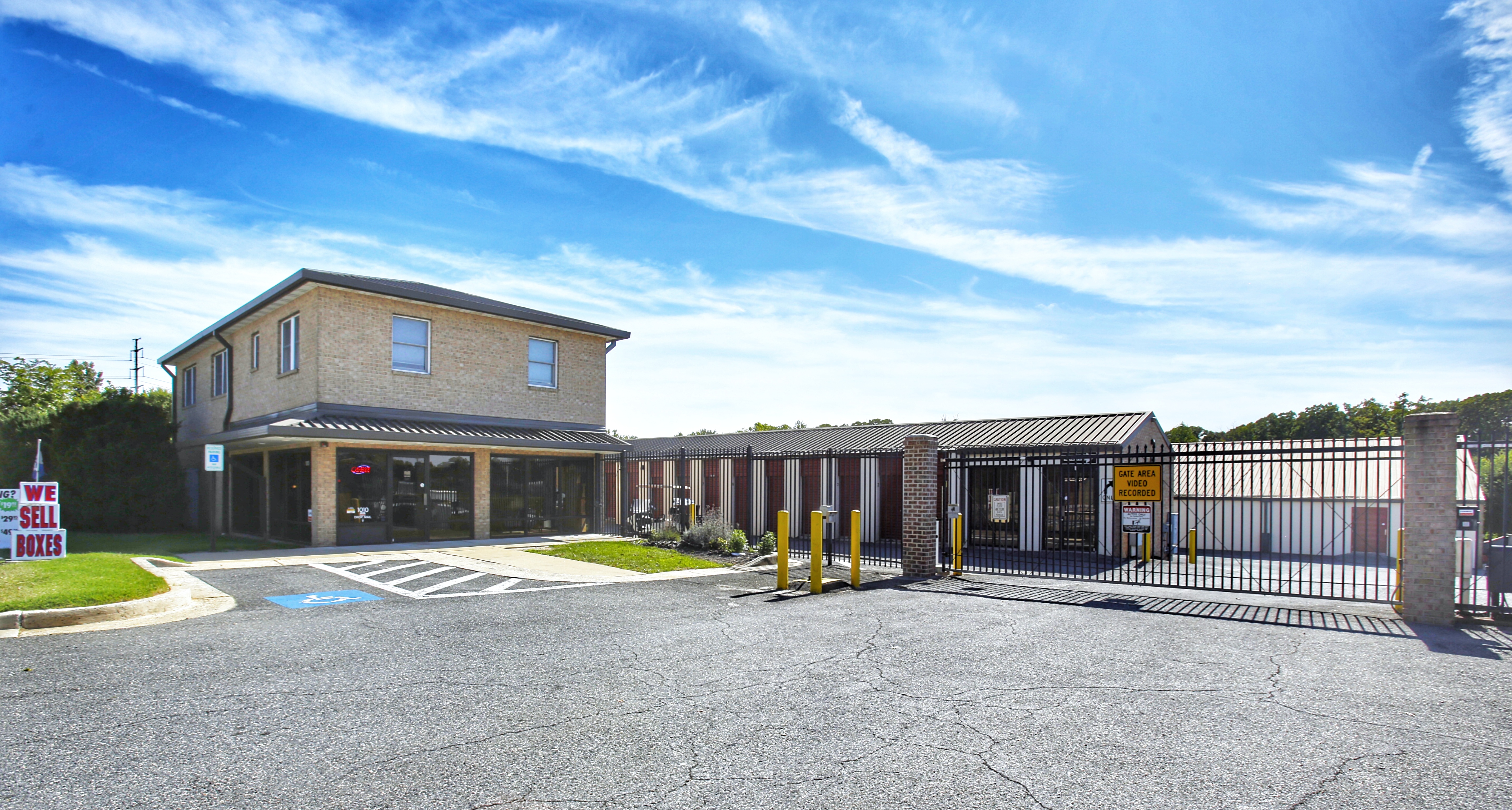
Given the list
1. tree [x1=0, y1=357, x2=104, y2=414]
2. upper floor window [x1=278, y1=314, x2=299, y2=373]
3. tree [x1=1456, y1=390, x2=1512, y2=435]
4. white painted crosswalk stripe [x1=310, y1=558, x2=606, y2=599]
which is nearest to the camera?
white painted crosswalk stripe [x1=310, y1=558, x2=606, y2=599]

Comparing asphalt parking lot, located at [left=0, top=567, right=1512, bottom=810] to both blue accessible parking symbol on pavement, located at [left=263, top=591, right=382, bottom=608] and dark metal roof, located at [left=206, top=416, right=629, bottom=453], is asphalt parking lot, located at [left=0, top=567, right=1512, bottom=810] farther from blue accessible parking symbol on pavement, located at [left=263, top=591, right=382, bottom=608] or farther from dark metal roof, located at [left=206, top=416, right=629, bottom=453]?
dark metal roof, located at [left=206, top=416, right=629, bottom=453]

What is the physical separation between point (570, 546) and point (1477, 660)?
15.4 m

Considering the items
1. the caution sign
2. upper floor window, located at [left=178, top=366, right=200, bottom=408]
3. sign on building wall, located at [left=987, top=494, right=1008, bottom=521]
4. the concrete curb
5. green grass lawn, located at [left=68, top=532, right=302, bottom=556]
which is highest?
upper floor window, located at [left=178, top=366, right=200, bottom=408]

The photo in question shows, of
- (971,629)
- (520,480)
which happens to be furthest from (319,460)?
(971,629)

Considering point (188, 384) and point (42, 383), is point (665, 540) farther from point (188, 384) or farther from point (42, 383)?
point (42, 383)

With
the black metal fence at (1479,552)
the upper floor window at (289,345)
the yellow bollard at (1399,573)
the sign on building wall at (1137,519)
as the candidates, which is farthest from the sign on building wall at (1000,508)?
the upper floor window at (289,345)

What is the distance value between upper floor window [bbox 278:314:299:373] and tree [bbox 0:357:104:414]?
86.4 ft

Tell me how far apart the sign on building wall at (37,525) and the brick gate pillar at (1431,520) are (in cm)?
1954

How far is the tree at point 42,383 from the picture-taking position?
130 feet

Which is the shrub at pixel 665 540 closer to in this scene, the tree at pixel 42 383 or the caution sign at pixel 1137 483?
the caution sign at pixel 1137 483

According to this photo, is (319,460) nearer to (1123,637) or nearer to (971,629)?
(971,629)

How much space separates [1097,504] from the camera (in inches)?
838

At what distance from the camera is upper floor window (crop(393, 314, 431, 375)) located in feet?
66.8

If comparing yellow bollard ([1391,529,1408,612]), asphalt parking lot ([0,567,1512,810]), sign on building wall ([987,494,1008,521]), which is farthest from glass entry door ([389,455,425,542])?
yellow bollard ([1391,529,1408,612])
